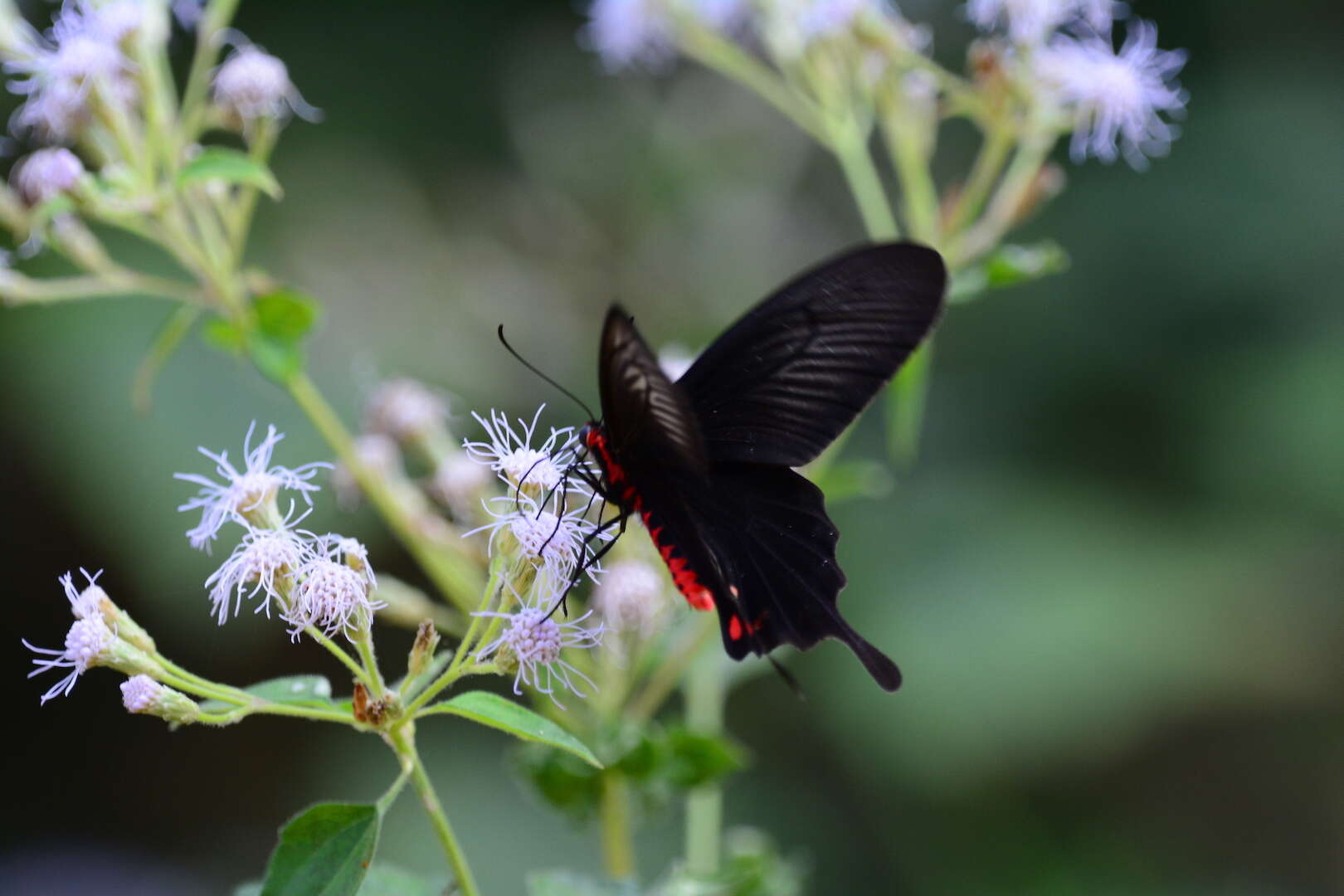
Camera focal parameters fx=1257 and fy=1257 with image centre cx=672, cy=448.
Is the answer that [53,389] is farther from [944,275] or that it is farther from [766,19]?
[944,275]

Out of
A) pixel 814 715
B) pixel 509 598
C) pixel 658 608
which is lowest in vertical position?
pixel 509 598

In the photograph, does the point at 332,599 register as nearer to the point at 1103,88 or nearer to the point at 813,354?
the point at 813,354

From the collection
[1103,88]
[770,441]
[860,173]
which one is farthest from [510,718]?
[1103,88]

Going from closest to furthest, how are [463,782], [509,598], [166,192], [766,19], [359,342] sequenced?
[509,598] < [166,192] < [766,19] < [463,782] < [359,342]

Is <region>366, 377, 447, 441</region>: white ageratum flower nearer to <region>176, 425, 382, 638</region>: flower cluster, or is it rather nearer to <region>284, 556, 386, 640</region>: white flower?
<region>176, 425, 382, 638</region>: flower cluster

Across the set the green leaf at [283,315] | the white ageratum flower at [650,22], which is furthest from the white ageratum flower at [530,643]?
the white ageratum flower at [650,22]

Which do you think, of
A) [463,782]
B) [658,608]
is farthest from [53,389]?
[658,608]

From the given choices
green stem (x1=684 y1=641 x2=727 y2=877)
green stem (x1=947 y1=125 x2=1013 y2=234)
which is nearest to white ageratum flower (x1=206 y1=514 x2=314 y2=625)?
green stem (x1=684 y1=641 x2=727 y2=877)
